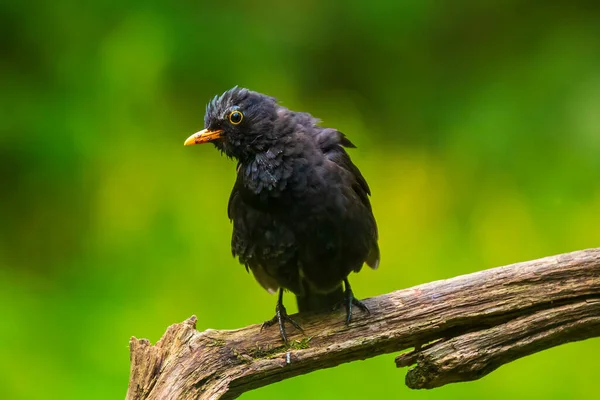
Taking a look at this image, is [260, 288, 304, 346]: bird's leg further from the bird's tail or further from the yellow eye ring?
the yellow eye ring

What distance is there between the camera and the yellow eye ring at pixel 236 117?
3639 millimetres

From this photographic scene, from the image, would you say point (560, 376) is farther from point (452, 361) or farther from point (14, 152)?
point (14, 152)

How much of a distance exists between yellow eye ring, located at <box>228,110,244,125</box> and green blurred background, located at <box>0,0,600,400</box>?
1808 mm

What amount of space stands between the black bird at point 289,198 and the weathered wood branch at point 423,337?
163mm

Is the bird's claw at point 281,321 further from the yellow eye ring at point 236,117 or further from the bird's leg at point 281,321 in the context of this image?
the yellow eye ring at point 236,117

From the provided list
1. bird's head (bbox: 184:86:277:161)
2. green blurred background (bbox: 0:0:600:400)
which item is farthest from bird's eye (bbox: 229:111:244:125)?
green blurred background (bbox: 0:0:600:400)

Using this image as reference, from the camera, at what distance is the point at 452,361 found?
3.27m

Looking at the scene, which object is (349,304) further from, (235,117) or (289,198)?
(235,117)

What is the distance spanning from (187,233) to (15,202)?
132 cm

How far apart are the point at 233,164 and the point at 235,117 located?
1853 mm

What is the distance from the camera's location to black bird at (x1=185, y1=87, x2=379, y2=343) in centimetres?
354

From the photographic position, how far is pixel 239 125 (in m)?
3.65

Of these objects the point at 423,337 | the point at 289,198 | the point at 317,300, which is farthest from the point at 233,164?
→ the point at 423,337

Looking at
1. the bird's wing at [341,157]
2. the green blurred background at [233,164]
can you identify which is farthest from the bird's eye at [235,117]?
the green blurred background at [233,164]
